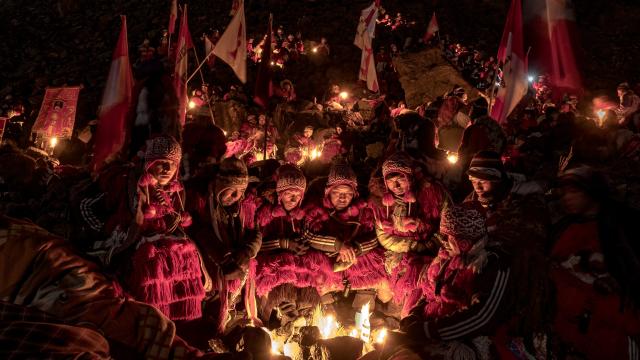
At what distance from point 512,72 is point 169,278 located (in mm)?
5361

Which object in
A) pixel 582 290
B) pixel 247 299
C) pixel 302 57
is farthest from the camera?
pixel 302 57

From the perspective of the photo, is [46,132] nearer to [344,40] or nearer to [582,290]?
[582,290]

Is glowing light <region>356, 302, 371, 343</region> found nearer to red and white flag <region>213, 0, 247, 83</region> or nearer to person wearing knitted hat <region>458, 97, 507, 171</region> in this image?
person wearing knitted hat <region>458, 97, 507, 171</region>

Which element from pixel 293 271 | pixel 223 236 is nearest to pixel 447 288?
pixel 293 271

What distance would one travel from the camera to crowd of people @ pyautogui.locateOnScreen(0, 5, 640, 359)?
7.37ft

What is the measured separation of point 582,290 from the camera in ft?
9.20

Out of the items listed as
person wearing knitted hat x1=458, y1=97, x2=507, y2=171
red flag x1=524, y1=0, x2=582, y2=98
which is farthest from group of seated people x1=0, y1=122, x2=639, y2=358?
red flag x1=524, y1=0, x2=582, y2=98

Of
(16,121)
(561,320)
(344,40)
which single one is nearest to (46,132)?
(16,121)

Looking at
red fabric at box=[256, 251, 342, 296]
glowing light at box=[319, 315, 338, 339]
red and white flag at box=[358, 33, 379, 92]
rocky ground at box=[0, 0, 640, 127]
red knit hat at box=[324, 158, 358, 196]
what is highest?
rocky ground at box=[0, 0, 640, 127]

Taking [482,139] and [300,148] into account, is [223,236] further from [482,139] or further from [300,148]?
[300,148]

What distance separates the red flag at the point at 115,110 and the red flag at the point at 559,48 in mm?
5875

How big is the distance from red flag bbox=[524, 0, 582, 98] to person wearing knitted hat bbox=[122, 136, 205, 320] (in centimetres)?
515

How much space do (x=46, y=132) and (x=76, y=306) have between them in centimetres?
850

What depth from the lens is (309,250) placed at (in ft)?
15.5
